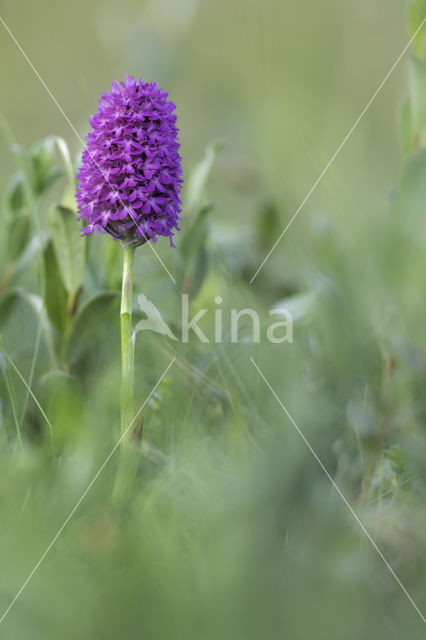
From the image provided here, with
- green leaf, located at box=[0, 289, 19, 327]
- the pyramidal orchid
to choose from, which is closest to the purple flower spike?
the pyramidal orchid

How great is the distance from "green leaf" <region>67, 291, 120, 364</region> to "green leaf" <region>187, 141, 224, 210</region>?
0.85 ft

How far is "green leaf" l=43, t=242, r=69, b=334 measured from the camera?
91 cm

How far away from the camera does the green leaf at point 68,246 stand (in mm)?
857

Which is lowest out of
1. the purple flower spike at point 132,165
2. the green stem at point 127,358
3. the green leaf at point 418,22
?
the green stem at point 127,358

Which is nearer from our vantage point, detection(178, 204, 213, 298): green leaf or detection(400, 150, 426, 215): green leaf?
detection(400, 150, 426, 215): green leaf

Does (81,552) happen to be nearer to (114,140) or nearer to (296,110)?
(114,140)

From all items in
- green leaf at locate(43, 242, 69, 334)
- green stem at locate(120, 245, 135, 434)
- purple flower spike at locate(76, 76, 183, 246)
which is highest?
purple flower spike at locate(76, 76, 183, 246)

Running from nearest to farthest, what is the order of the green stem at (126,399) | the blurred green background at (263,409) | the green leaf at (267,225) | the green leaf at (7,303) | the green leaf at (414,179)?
the blurred green background at (263,409)
the green stem at (126,399)
the green leaf at (414,179)
the green leaf at (7,303)
the green leaf at (267,225)

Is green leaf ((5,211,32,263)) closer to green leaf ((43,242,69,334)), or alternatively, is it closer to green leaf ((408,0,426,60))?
green leaf ((43,242,69,334))

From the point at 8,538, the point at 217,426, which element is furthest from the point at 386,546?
the point at 8,538

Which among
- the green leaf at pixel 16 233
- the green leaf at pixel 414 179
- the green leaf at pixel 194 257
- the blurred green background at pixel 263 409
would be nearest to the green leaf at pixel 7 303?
the blurred green background at pixel 263 409

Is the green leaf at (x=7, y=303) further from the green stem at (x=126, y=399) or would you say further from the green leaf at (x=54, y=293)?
the green stem at (x=126, y=399)

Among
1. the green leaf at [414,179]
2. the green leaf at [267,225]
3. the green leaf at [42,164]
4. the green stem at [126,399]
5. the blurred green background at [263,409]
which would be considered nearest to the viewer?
the blurred green background at [263,409]

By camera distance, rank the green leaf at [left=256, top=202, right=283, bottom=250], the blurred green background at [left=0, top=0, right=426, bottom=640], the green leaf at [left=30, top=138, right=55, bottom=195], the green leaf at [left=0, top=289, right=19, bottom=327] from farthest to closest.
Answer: the green leaf at [left=256, top=202, right=283, bottom=250]
the green leaf at [left=30, top=138, right=55, bottom=195]
the green leaf at [left=0, top=289, right=19, bottom=327]
the blurred green background at [left=0, top=0, right=426, bottom=640]
